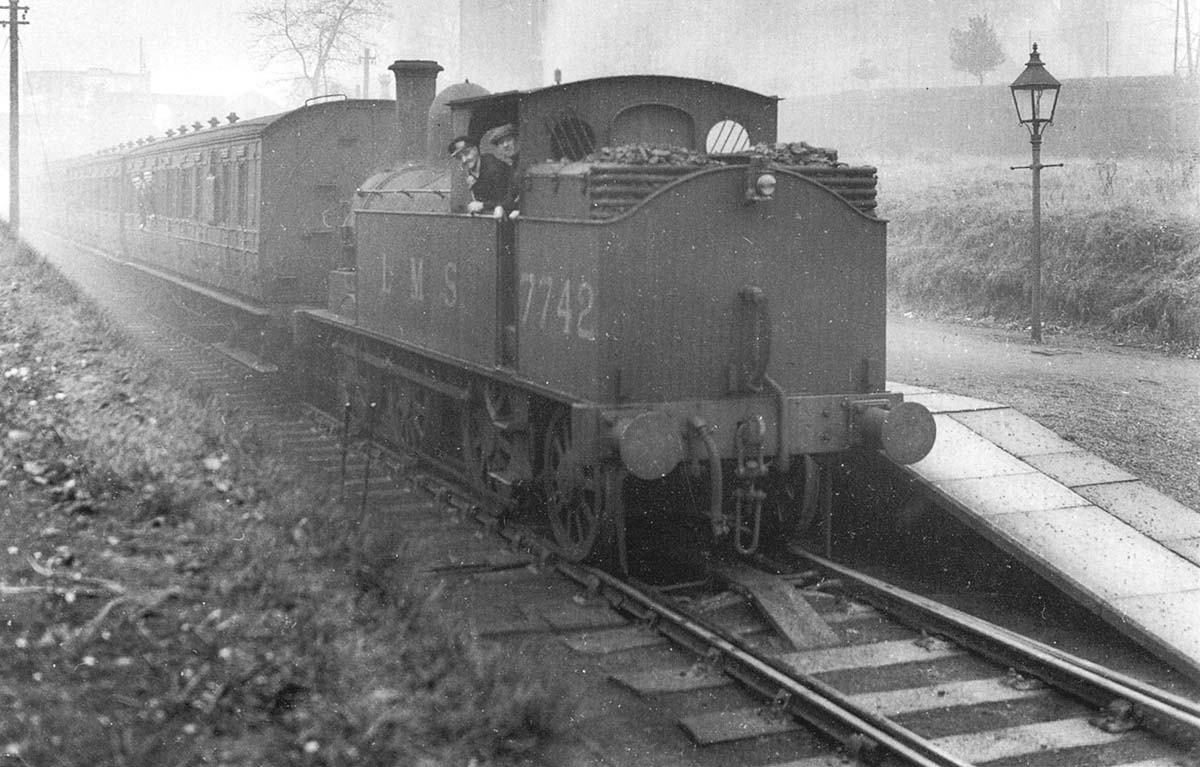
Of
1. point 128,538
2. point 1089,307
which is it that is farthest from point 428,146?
point 1089,307

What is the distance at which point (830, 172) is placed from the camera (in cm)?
708

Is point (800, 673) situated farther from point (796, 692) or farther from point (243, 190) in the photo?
point (243, 190)

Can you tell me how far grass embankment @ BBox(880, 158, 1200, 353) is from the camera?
13.8 metres

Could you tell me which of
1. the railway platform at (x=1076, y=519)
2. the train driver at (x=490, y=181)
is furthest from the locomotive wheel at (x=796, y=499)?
the train driver at (x=490, y=181)

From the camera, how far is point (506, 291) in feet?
25.4

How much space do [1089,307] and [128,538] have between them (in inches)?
479

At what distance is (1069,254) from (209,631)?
1299cm

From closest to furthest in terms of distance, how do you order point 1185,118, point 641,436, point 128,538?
point 128,538 → point 641,436 → point 1185,118

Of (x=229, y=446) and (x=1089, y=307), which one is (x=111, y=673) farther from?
(x=1089, y=307)

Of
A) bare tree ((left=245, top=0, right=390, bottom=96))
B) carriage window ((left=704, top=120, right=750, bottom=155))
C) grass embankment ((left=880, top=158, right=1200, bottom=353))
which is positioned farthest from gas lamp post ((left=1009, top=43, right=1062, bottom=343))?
bare tree ((left=245, top=0, right=390, bottom=96))

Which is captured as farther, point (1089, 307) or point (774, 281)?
point (1089, 307)

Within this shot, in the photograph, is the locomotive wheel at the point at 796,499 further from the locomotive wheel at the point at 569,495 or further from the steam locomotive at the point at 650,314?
the locomotive wheel at the point at 569,495

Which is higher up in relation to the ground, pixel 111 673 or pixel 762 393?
→ pixel 762 393

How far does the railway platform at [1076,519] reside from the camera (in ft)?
20.5
